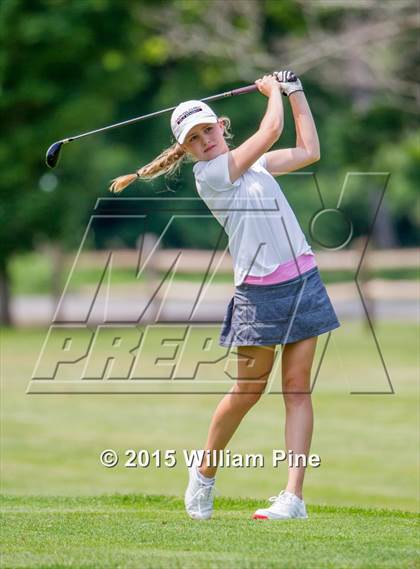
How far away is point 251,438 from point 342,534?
6.68m

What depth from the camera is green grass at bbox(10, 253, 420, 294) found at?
28.2m

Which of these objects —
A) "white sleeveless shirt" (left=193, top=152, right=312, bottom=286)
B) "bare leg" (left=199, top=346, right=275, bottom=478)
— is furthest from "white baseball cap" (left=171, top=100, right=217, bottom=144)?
"bare leg" (left=199, top=346, right=275, bottom=478)

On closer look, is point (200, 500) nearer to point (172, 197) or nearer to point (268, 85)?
point (268, 85)

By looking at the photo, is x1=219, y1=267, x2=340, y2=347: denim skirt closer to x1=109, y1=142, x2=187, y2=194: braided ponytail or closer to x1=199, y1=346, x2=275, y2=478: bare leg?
x1=199, y1=346, x2=275, y2=478: bare leg

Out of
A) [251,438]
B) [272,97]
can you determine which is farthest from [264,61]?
[272,97]

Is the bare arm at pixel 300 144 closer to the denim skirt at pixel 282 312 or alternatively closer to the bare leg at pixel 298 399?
the denim skirt at pixel 282 312

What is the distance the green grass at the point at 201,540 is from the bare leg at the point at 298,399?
0.75ft

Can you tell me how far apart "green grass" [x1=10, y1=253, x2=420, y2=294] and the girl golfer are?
19.0 metres

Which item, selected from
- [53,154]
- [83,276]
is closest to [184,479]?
[53,154]

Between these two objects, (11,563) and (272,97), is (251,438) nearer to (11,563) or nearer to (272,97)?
(272,97)

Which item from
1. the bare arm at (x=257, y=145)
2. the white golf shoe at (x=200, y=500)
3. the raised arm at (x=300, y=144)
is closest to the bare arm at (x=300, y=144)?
the raised arm at (x=300, y=144)

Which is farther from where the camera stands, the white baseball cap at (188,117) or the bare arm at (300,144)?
the bare arm at (300,144)

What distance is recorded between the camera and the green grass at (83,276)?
28170 mm

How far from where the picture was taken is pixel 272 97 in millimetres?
5953
